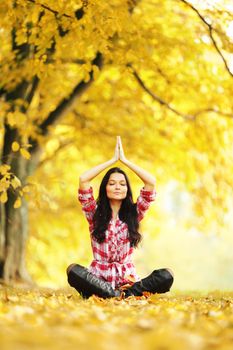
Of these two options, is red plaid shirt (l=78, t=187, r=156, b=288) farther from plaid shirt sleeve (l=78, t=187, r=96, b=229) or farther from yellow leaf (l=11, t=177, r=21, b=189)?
yellow leaf (l=11, t=177, r=21, b=189)

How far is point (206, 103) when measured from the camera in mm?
11555

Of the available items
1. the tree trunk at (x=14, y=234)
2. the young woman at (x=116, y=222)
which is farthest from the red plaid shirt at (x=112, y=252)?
the tree trunk at (x=14, y=234)

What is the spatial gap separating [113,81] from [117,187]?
6574 millimetres

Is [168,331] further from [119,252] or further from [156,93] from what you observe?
[156,93]

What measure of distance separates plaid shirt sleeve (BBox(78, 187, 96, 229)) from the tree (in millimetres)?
742

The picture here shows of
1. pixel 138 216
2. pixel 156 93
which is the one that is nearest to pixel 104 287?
pixel 138 216

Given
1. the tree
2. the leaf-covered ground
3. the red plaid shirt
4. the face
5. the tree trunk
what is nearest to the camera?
the leaf-covered ground

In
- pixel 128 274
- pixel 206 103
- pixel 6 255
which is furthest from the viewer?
pixel 206 103

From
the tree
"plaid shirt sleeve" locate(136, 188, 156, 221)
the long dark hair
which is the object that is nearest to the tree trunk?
the tree

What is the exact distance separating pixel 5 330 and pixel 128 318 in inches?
37.1

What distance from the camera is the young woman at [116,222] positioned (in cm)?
595

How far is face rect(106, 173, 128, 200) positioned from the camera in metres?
6.08

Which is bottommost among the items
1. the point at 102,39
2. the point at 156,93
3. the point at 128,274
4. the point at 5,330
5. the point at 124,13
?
the point at 5,330

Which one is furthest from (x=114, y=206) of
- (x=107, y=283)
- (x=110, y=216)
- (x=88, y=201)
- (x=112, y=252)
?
(x=107, y=283)
